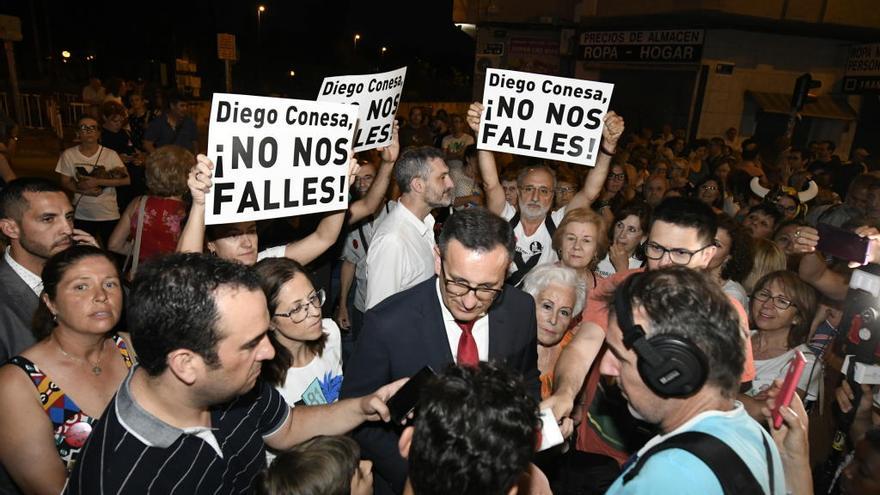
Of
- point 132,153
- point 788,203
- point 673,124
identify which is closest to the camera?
point 788,203

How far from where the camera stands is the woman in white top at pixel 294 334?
314 centimetres

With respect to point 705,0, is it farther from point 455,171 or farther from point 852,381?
point 852,381

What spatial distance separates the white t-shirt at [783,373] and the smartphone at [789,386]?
173 cm

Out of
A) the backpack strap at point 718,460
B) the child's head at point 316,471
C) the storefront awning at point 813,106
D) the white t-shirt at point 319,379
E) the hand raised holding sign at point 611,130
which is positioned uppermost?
the storefront awning at point 813,106

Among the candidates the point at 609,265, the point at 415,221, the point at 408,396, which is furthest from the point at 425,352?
the point at 609,265

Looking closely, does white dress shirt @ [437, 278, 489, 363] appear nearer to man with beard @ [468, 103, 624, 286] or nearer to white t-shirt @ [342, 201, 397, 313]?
man with beard @ [468, 103, 624, 286]

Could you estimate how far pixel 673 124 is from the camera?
71.1 ft

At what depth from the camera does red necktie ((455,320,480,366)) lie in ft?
9.87

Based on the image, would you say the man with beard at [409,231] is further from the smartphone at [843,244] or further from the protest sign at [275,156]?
the smartphone at [843,244]

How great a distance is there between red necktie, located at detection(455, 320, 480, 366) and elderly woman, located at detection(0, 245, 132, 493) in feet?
5.82

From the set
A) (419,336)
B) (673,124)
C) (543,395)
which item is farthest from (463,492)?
(673,124)

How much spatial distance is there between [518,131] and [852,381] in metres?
3.03

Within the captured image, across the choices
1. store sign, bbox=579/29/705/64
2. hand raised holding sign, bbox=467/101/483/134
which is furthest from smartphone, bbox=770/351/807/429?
store sign, bbox=579/29/705/64

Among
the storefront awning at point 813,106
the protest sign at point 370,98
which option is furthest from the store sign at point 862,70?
the protest sign at point 370,98
